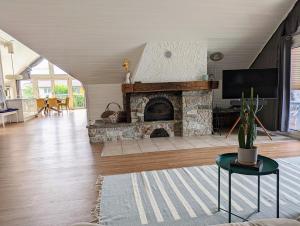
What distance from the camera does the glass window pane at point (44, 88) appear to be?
11.8m

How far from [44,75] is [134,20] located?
9.10 meters

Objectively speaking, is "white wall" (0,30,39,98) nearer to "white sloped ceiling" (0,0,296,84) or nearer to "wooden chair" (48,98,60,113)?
"wooden chair" (48,98,60,113)

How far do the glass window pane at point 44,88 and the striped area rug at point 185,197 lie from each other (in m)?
10.5

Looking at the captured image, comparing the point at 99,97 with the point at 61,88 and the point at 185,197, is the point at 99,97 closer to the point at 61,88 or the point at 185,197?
the point at 185,197

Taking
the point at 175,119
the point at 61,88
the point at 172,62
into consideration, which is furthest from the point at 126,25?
the point at 61,88

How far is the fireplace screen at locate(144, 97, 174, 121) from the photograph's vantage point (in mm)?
5016

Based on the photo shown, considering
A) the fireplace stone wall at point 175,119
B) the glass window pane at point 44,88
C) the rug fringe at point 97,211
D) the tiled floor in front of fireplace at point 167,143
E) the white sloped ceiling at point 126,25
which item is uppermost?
the white sloped ceiling at point 126,25

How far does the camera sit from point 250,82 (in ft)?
15.6

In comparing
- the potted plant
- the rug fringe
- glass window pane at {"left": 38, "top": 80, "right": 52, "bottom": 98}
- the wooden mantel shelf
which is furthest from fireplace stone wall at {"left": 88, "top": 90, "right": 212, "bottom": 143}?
glass window pane at {"left": 38, "top": 80, "right": 52, "bottom": 98}

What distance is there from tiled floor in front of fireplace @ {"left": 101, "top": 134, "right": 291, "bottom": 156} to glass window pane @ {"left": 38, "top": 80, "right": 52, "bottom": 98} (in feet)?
28.8

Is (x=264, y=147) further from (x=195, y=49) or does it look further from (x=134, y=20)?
(x=134, y=20)

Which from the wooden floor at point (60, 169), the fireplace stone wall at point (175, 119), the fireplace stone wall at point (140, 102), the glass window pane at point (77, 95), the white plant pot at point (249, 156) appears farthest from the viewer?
the glass window pane at point (77, 95)

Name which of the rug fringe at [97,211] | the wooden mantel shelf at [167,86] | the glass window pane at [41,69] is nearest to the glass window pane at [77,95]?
the glass window pane at [41,69]

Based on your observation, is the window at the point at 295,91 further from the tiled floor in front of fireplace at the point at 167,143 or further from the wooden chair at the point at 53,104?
the wooden chair at the point at 53,104
